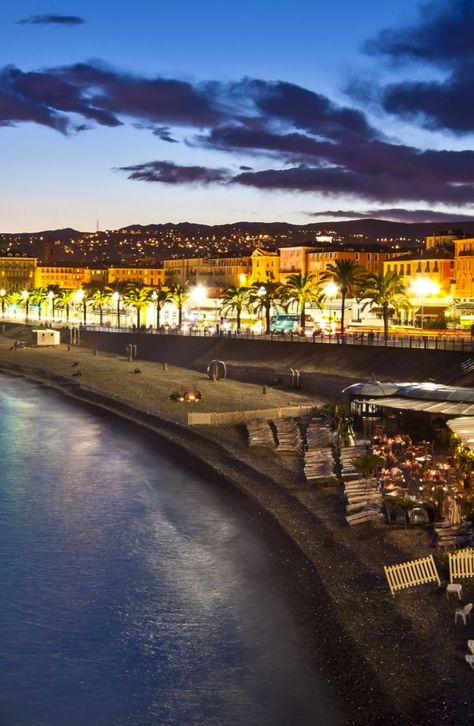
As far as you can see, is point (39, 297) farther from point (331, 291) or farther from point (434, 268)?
point (331, 291)

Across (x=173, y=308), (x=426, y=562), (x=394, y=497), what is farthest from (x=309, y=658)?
(x=173, y=308)

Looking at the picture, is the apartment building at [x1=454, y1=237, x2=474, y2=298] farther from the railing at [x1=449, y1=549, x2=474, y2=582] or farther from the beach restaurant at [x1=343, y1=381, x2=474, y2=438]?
the railing at [x1=449, y1=549, x2=474, y2=582]

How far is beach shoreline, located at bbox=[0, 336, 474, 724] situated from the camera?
61.5 feet

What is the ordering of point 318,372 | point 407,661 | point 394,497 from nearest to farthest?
point 407,661, point 394,497, point 318,372

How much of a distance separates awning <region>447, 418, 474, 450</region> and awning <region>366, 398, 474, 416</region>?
1266mm

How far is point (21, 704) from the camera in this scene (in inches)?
803

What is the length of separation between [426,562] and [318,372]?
49784 millimetres

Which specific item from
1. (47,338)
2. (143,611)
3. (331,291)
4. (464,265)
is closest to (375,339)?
(331,291)

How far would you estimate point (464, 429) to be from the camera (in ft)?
113

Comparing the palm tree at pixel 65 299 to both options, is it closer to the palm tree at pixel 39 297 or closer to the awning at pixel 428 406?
the palm tree at pixel 39 297

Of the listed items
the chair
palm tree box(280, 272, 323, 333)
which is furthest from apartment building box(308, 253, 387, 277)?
the chair

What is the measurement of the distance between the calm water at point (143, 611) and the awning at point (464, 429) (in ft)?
24.7

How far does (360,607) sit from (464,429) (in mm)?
12946

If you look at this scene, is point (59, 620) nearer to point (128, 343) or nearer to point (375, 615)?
point (375, 615)
